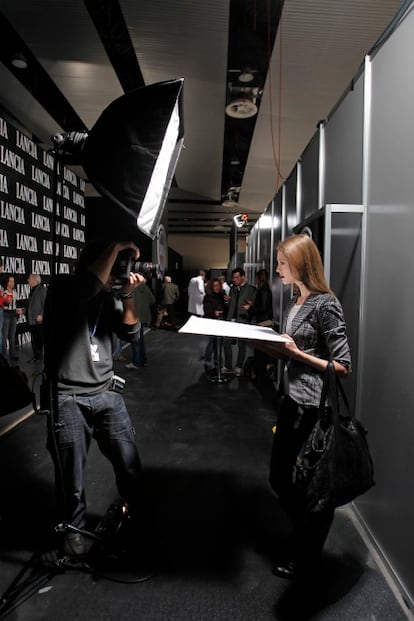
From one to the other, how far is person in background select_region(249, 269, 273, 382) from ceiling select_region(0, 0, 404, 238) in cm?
260

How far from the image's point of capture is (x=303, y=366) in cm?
160

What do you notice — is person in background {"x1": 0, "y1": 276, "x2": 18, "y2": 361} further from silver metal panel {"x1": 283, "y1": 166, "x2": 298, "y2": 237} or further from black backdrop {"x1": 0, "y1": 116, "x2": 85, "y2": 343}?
silver metal panel {"x1": 283, "y1": 166, "x2": 298, "y2": 237}

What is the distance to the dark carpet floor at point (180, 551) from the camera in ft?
4.99

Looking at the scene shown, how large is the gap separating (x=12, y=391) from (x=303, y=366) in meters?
1.18

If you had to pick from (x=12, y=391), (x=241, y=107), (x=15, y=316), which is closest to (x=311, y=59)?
(x=241, y=107)

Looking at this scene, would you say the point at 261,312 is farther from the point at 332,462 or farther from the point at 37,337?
the point at 332,462

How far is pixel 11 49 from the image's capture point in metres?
4.79

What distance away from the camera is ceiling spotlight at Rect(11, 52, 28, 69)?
16.0 feet

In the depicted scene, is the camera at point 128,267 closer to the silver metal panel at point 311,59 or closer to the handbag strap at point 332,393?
the handbag strap at point 332,393

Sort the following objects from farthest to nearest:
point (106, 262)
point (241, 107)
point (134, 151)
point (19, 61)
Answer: point (241, 107) < point (19, 61) < point (106, 262) < point (134, 151)

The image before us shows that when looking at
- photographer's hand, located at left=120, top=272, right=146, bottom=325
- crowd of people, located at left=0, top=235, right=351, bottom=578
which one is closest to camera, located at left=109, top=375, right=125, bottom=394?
crowd of people, located at left=0, top=235, right=351, bottom=578

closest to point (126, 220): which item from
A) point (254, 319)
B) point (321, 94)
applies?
point (254, 319)

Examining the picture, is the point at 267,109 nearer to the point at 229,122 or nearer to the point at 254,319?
the point at 229,122

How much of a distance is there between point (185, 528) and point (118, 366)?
397cm
